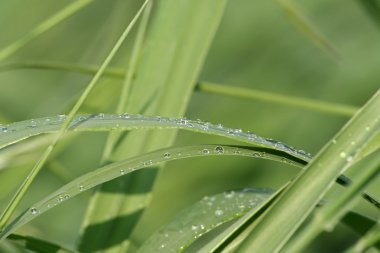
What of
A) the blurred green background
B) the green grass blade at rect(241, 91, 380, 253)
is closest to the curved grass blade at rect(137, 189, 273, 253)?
the green grass blade at rect(241, 91, 380, 253)

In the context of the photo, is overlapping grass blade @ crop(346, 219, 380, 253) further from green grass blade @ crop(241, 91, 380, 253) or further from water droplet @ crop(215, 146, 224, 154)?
water droplet @ crop(215, 146, 224, 154)

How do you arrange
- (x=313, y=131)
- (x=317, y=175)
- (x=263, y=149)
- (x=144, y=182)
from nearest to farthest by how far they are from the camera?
(x=317, y=175) < (x=263, y=149) < (x=144, y=182) < (x=313, y=131)

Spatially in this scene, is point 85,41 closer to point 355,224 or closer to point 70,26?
point 70,26

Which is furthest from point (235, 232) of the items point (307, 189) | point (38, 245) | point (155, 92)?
point (155, 92)

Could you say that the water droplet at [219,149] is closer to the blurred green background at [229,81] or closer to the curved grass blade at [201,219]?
the curved grass blade at [201,219]

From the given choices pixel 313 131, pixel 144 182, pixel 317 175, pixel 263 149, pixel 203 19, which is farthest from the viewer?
pixel 313 131

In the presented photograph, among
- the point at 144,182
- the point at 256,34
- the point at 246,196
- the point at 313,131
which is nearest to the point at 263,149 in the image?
the point at 246,196
